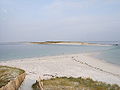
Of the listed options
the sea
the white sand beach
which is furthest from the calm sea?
the white sand beach

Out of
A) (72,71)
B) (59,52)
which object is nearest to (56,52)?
(59,52)

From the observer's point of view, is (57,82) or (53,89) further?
(57,82)

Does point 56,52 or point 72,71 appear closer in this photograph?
point 72,71

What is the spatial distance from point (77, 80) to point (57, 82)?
A: 1.86m

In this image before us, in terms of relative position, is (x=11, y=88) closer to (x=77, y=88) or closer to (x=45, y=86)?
(x=45, y=86)

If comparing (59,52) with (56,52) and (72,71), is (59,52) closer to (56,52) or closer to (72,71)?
(56,52)

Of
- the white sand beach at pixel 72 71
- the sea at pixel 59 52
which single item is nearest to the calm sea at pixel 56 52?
the sea at pixel 59 52

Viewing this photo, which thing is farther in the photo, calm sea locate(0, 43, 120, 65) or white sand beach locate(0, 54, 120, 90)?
calm sea locate(0, 43, 120, 65)

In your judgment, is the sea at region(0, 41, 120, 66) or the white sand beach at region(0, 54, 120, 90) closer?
the white sand beach at region(0, 54, 120, 90)

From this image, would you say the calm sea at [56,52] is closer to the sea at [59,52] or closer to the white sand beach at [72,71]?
the sea at [59,52]

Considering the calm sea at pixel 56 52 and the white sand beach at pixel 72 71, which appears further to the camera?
the calm sea at pixel 56 52

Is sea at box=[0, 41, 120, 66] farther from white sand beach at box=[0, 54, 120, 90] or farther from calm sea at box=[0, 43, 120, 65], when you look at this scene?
white sand beach at box=[0, 54, 120, 90]

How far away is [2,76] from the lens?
1359 centimetres

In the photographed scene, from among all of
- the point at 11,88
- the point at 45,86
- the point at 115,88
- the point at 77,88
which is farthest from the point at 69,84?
the point at 11,88
